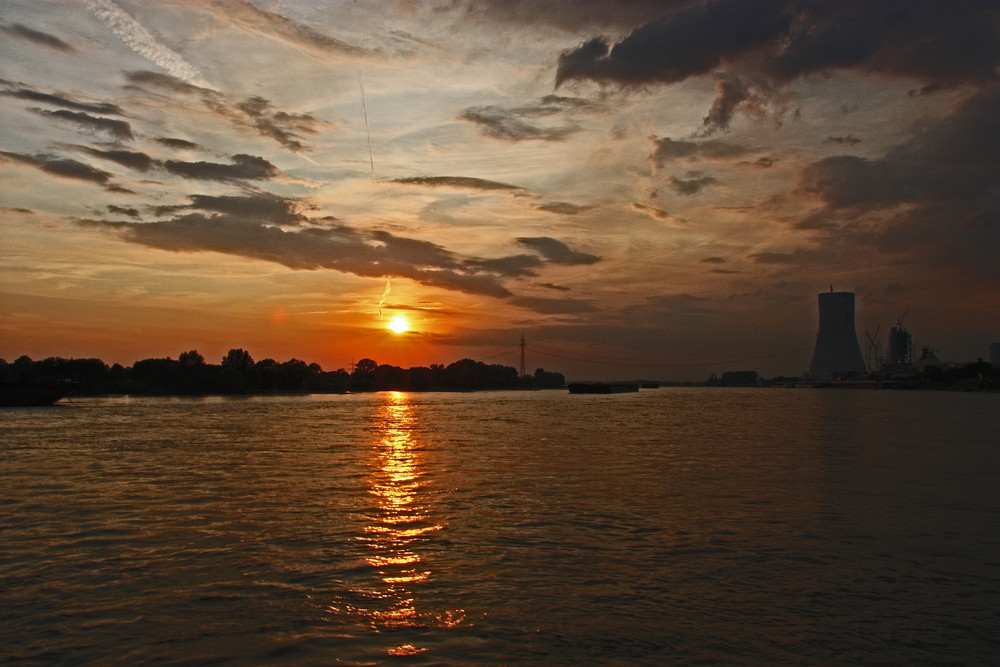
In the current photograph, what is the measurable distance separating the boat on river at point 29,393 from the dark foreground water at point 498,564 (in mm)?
81560

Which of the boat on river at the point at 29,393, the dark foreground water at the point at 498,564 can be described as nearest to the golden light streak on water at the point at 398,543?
the dark foreground water at the point at 498,564

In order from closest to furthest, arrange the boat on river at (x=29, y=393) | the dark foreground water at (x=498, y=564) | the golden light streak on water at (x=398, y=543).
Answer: the dark foreground water at (x=498, y=564) < the golden light streak on water at (x=398, y=543) < the boat on river at (x=29, y=393)

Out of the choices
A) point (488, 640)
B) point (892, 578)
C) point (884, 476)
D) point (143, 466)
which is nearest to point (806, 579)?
point (892, 578)

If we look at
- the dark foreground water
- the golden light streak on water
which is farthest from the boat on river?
the golden light streak on water

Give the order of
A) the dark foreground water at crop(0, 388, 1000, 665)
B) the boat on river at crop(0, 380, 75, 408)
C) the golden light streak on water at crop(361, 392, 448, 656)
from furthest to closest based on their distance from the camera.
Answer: the boat on river at crop(0, 380, 75, 408), the golden light streak on water at crop(361, 392, 448, 656), the dark foreground water at crop(0, 388, 1000, 665)

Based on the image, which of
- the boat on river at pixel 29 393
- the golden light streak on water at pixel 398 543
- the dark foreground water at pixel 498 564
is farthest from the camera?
the boat on river at pixel 29 393

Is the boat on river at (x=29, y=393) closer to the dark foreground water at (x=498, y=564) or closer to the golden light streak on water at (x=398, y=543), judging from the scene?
the dark foreground water at (x=498, y=564)

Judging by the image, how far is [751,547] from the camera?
16703 millimetres

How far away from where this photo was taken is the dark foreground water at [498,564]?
34.4ft

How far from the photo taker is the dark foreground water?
10.5 metres

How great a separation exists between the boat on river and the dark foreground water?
8156 cm

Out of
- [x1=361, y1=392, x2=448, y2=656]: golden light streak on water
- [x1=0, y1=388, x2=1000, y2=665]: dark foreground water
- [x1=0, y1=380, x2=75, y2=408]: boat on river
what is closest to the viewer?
[x1=0, y1=388, x2=1000, y2=665]: dark foreground water

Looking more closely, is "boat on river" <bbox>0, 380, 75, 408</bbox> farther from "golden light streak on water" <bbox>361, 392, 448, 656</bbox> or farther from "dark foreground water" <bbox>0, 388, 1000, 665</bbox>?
"golden light streak on water" <bbox>361, 392, 448, 656</bbox>

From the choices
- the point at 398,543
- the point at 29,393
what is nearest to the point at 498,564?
the point at 398,543
